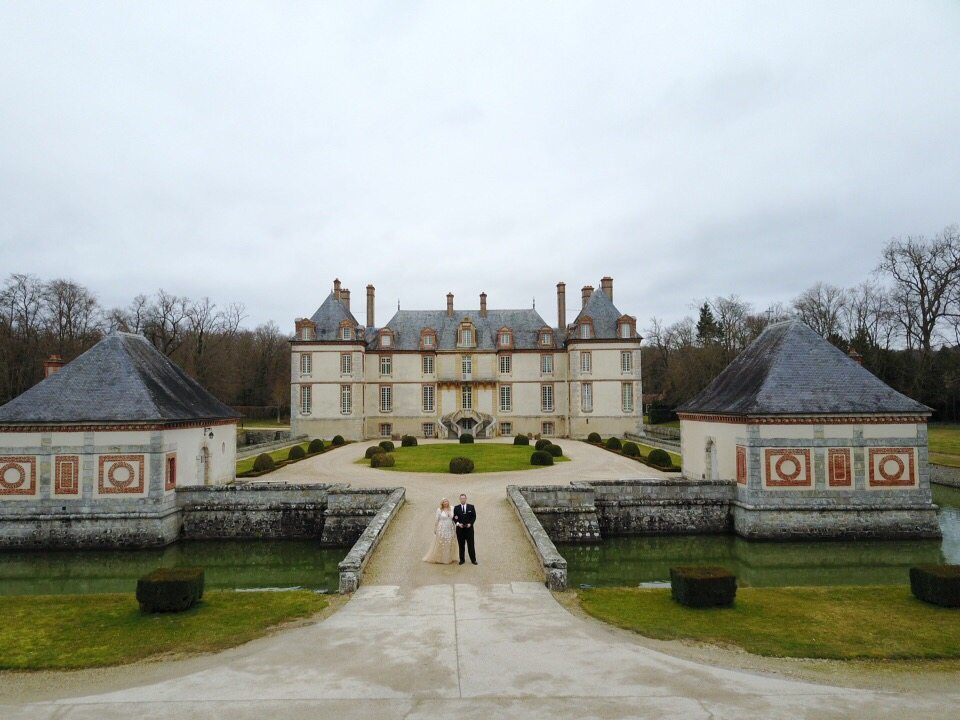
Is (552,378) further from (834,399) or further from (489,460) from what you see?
(834,399)

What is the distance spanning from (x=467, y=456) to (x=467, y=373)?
13.6 m

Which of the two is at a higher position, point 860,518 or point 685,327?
point 685,327

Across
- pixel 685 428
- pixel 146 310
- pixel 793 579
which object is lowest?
pixel 793 579

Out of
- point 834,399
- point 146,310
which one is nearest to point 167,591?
point 834,399

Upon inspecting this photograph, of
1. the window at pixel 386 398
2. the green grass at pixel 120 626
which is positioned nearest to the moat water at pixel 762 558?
the green grass at pixel 120 626

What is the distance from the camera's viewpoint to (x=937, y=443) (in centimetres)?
3288

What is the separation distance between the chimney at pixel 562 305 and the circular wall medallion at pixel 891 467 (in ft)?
89.4

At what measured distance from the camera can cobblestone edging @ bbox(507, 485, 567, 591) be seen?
11.5m

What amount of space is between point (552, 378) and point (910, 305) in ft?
75.2

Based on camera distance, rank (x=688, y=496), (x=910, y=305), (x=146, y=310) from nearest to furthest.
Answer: (x=688, y=496), (x=910, y=305), (x=146, y=310)

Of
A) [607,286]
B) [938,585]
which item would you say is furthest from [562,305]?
[938,585]

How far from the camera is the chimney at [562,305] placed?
145 feet

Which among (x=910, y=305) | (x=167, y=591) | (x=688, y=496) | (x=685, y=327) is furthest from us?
(x=685, y=327)

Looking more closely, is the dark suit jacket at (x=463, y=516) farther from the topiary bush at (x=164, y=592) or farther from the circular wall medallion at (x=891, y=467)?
the circular wall medallion at (x=891, y=467)
